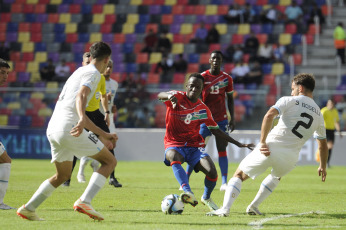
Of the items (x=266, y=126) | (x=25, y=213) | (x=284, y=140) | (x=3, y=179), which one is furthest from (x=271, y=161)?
(x=3, y=179)

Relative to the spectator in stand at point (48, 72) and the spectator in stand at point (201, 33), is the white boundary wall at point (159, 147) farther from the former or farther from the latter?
the spectator in stand at point (201, 33)

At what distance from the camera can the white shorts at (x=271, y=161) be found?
7914 mm

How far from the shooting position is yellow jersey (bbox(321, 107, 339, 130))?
1914 cm

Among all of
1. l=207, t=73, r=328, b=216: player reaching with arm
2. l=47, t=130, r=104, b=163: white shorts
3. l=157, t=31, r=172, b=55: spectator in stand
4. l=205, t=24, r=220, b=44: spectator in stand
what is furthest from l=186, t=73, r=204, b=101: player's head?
l=205, t=24, r=220, b=44: spectator in stand

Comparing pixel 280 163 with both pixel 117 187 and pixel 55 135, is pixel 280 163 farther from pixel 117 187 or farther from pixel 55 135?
pixel 117 187

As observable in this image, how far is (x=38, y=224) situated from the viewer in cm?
733

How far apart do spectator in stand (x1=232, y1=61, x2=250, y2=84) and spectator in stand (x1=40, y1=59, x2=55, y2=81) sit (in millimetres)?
6984

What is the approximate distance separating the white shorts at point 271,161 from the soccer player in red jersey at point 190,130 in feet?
2.79

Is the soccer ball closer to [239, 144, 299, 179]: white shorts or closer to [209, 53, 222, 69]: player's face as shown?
[239, 144, 299, 179]: white shorts

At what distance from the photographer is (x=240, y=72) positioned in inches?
958

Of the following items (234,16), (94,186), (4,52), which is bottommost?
(4,52)

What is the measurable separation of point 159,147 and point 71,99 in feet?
46.4

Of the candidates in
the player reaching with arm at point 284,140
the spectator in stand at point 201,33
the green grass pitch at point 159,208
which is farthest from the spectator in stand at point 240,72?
the player reaching with arm at point 284,140

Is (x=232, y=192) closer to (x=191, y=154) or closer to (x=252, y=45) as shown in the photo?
(x=191, y=154)
